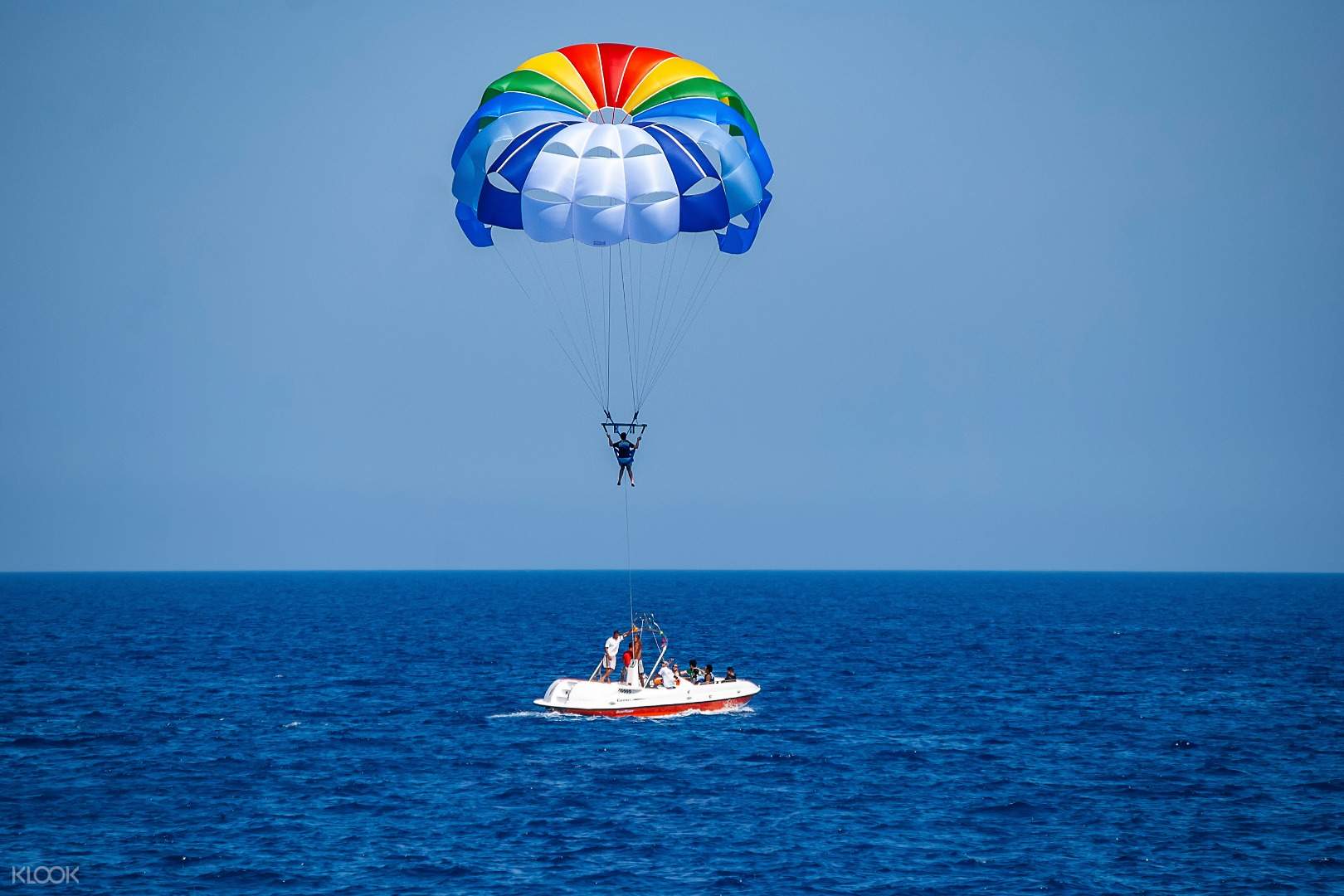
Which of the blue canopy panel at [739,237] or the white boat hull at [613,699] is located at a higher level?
the blue canopy panel at [739,237]

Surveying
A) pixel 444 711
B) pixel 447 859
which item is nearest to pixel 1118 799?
pixel 447 859

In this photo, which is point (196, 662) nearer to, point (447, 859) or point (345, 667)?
point (345, 667)

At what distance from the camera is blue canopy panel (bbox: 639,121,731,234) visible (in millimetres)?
39500

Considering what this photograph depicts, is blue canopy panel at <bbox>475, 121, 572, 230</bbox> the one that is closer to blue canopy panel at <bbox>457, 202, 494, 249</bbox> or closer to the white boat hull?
blue canopy panel at <bbox>457, 202, 494, 249</bbox>

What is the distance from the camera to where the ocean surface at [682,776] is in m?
29.6

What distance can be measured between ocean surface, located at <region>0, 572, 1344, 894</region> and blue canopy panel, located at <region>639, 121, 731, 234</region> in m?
16.4

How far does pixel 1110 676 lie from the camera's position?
6644cm

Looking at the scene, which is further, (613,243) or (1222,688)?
(1222,688)

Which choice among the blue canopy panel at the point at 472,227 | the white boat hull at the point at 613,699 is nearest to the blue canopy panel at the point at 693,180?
the blue canopy panel at the point at 472,227

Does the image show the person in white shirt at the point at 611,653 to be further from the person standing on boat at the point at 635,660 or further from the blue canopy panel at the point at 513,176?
the blue canopy panel at the point at 513,176

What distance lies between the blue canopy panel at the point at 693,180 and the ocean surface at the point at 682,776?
16.4 meters

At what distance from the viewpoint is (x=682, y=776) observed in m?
38.3

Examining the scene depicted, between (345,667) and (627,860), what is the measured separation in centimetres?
4201

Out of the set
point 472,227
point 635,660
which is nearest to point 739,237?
point 472,227
